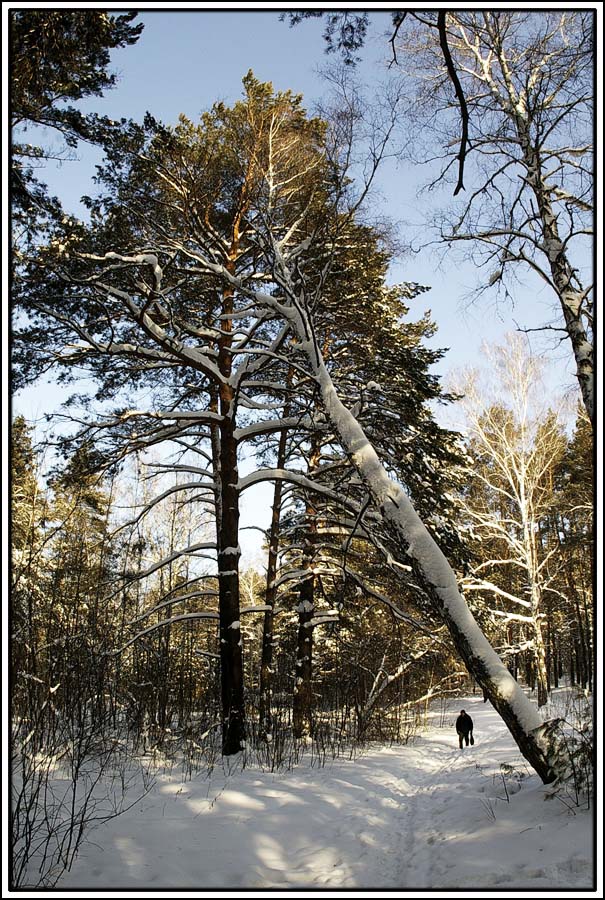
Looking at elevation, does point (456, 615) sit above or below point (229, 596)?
above

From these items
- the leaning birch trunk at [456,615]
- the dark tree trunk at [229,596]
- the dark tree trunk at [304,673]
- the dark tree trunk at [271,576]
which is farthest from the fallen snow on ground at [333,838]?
the dark tree trunk at [271,576]

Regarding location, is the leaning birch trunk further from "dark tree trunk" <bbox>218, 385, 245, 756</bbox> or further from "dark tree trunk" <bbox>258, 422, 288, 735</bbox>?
"dark tree trunk" <bbox>258, 422, 288, 735</bbox>

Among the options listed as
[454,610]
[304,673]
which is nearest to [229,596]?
[304,673]

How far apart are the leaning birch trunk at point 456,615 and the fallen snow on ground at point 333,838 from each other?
1.54ft

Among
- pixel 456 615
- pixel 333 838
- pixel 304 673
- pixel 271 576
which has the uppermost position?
pixel 456 615

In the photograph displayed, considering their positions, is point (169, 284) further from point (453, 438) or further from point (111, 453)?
point (453, 438)

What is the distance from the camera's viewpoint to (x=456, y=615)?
5.08m

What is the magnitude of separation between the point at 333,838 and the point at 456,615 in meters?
2.32

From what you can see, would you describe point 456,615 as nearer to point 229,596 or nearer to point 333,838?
point 333,838

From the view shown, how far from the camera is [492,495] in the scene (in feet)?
73.2

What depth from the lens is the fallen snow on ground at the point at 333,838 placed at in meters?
3.54
